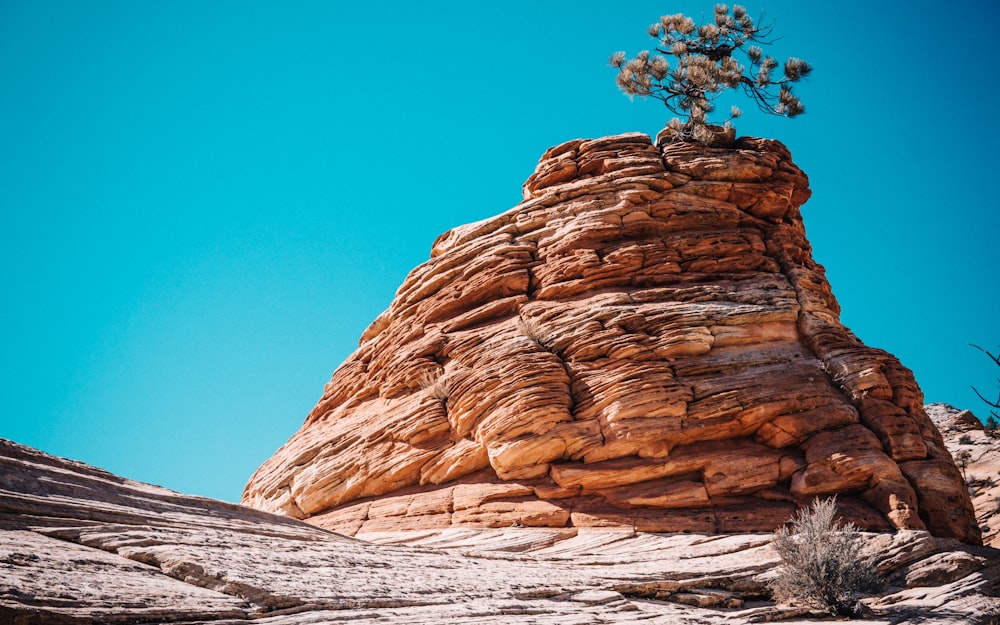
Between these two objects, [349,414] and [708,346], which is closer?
[708,346]

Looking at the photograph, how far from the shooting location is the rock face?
20.3 m

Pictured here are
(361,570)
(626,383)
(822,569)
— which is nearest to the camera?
(361,570)

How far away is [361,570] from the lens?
1283cm

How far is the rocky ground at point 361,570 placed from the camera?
935cm

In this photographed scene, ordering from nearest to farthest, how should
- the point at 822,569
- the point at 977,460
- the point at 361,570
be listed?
the point at 361,570 < the point at 822,569 < the point at 977,460

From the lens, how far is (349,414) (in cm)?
2619

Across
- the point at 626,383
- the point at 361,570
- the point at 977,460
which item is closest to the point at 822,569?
the point at 626,383

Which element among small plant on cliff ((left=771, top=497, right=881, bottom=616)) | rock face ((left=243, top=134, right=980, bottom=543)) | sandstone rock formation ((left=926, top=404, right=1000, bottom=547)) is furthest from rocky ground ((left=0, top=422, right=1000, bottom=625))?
sandstone rock formation ((left=926, top=404, right=1000, bottom=547))

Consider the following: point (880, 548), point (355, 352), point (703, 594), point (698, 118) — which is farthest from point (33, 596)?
point (698, 118)

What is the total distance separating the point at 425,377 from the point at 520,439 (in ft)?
14.4

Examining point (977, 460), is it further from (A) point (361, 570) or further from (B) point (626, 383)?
(A) point (361, 570)

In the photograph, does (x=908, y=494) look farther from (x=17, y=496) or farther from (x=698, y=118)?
(x=17, y=496)

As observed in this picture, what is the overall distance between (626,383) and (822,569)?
7.26m

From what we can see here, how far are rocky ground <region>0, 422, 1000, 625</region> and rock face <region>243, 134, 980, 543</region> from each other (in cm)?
149
